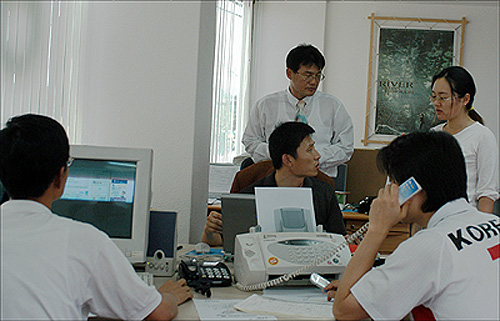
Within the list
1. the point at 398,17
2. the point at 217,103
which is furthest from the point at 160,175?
the point at 398,17

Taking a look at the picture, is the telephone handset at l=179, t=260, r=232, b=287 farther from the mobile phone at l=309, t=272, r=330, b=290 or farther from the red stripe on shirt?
the red stripe on shirt

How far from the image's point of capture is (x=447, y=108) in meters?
2.85

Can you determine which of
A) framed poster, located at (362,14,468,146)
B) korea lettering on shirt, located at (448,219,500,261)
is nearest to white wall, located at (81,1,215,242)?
korea lettering on shirt, located at (448,219,500,261)

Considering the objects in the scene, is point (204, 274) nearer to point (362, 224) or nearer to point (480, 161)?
point (480, 161)

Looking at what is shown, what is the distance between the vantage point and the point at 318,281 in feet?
5.31

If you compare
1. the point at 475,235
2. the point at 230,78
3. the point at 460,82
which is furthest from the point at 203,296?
the point at 230,78

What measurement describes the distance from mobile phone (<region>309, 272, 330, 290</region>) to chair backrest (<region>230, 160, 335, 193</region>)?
50.2 inches

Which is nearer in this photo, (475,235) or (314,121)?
(475,235)

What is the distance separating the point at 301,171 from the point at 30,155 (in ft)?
5.35

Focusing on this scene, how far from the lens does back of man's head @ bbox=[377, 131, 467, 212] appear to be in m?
1.33

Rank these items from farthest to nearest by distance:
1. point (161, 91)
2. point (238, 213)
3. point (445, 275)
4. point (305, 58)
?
point (305, 58) < point (161, 91) < point (238, 213) < point (445, 275)

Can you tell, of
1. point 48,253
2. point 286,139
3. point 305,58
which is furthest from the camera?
point 305,58

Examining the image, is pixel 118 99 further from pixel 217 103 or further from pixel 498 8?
pixel 498 8

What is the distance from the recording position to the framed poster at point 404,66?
6051 millimetres
